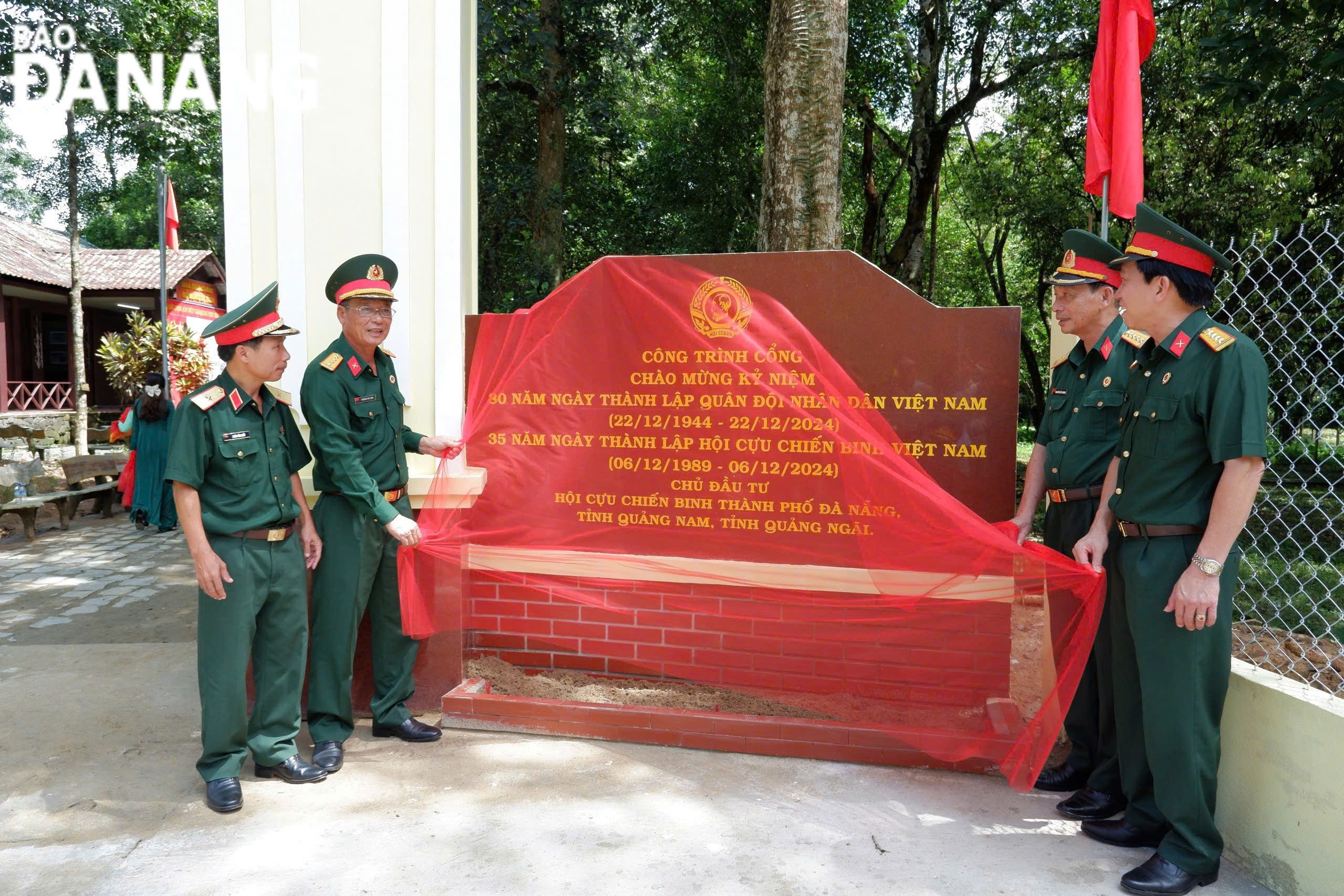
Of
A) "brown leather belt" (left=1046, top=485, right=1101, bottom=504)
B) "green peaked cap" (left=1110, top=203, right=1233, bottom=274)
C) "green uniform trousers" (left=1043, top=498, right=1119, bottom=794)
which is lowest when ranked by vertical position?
"green uniform trousers" (left=1043, top=498, right=1119, bottom=794)

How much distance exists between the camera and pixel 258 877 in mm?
2641

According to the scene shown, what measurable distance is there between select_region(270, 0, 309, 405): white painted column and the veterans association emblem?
5.98 feet

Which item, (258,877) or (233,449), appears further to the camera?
(233,449)

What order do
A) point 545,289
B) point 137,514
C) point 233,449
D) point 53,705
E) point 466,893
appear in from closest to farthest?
point 466,893 → point 233,449 → point 53,705 → point 545,289 → point 137,514

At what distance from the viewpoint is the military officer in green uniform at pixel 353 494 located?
3428 millimetres

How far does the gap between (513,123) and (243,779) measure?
27.3 feet

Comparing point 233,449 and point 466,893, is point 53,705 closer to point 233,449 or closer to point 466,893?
point 233,449

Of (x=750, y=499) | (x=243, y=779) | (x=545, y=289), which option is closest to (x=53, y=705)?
(x=243, y=779)

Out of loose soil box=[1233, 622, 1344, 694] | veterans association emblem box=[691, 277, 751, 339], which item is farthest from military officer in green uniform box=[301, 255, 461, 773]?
loose soil box=[1233, 622, 1344, 694]

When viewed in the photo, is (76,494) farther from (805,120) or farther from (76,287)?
(805,120)

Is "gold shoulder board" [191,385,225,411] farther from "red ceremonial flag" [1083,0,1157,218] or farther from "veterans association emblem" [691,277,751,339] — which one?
"red ceremonial flag" [1083,0,1157,218]

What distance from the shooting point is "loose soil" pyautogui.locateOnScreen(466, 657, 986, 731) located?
362cm

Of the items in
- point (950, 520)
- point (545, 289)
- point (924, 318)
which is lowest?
point (950, 520)

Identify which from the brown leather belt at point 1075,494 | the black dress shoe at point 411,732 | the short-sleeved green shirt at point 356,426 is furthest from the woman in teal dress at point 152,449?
the brown leather belt at point 1075,494
